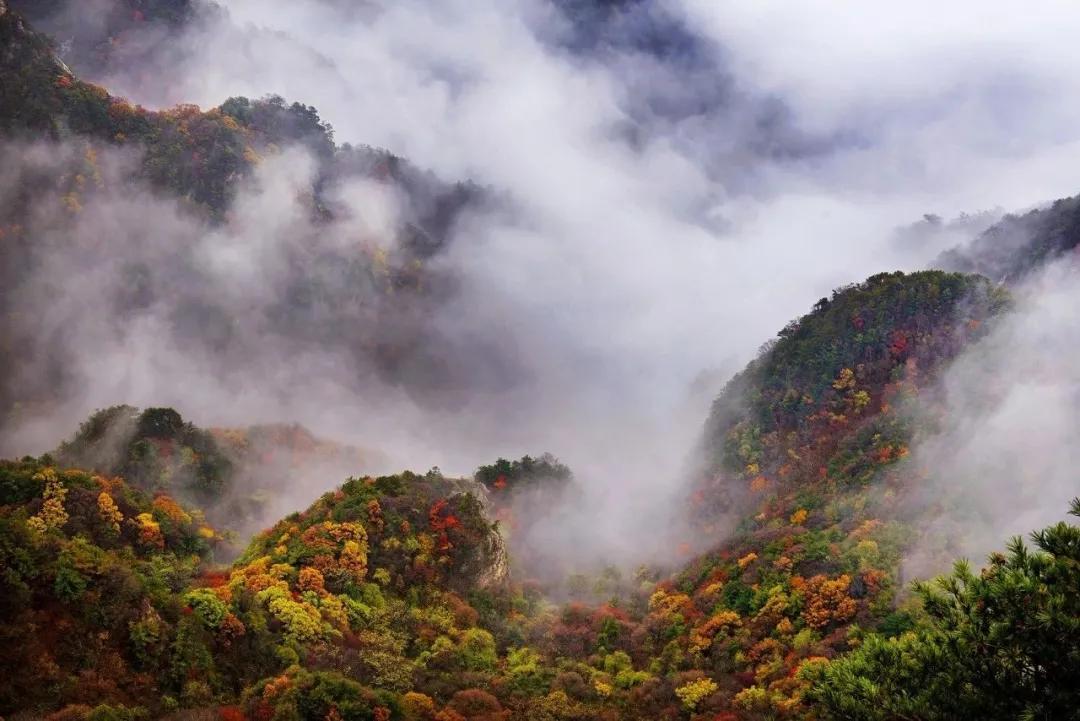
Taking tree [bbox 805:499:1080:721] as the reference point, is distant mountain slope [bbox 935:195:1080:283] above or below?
above

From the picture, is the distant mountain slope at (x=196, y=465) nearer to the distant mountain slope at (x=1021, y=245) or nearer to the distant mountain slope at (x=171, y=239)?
the distant mountain slope at (x=171, y=239)

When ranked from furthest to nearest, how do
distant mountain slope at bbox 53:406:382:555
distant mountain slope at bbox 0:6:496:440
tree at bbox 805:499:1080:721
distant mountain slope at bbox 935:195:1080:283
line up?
distant mountain slope at bbox 0:6:496:440, distant mountain slope at bbox 935:195:1080:283, distant mountain slope at bbox 53:406:382:555, tree at bbox 805:499:1080:721

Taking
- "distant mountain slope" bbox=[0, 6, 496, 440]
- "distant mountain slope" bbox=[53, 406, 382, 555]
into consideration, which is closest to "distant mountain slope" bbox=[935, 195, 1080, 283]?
"distant mountain slope" bbox=[53, 406, 382, 555]

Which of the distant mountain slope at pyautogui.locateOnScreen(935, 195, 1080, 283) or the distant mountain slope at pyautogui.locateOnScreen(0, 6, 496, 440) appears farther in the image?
the distant mountain slope at pyautogui.locateOnScreen(0, 6, 496, 440)

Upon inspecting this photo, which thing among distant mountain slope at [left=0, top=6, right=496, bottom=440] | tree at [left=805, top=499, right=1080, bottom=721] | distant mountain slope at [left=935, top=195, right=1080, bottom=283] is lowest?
tree at [left=805, top=499, right=1080, bottom=721]

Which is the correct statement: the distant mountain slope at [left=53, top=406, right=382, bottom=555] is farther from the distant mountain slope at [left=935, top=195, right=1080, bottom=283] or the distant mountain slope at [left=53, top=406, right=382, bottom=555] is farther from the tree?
the distant mountain slope at [left=935, top=195, right=1080, bottom=283]

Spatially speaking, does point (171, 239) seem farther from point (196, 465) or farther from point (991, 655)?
point (991, 655)

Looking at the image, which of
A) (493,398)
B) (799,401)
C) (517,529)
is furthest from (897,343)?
(493,398)

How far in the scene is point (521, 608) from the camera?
69.1 m

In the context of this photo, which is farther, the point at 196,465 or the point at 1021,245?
the point at 1021,245

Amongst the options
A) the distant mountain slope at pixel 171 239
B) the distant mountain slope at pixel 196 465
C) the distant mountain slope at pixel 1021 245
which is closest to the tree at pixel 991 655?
the distant mountain slope at pixel 196 465

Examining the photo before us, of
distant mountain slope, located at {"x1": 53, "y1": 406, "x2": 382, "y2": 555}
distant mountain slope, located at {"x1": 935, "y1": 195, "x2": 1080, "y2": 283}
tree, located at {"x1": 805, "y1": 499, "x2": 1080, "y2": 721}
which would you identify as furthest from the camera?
distant mountain slope, located at {"x1": 935, "y1": 195, "x2": 1080, "y2": 283}

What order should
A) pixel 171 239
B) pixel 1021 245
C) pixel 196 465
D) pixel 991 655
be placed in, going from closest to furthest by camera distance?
1. pixel 991 655
2. pixel 196 465
3. pixel 1021 245
4. pixel 171 239

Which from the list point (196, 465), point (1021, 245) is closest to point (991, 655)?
point (196, 465)
